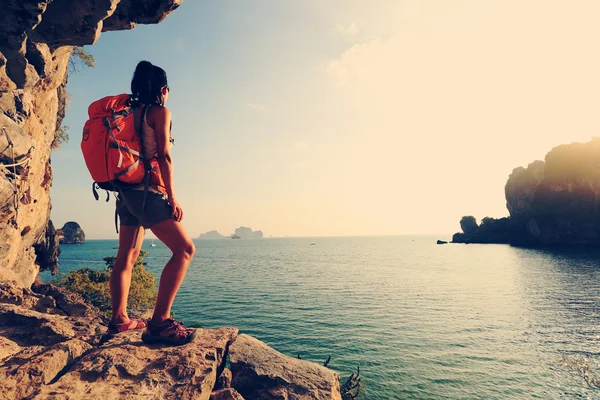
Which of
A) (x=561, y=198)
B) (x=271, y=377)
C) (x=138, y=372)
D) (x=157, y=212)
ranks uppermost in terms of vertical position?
(x=561, y=198)

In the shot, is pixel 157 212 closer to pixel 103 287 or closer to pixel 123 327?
pixel 123 327

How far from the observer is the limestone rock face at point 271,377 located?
5039mm

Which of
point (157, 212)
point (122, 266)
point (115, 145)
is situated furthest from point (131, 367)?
point (115, 145)

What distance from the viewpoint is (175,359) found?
12.6 ft

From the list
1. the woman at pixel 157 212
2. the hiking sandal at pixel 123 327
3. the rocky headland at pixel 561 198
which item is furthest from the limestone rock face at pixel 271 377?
the rocky headland at pixel 561 198

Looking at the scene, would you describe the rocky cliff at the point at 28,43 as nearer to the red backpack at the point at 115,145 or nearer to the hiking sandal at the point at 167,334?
the red backpack at the point at 115,145

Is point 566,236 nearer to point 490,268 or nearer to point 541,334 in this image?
point 490,268

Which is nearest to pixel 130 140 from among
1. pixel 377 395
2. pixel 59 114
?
pixel 59 114

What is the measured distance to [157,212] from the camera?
3807mm

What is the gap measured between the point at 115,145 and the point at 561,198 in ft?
458

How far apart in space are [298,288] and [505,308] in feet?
91.8

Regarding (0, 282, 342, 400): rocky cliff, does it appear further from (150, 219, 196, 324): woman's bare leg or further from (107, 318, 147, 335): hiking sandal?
(150, 219, 196, 324): woman's bare leg

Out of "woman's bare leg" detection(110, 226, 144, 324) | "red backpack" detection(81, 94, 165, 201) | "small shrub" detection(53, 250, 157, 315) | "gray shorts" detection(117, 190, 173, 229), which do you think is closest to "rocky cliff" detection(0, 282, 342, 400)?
"woman's bare leg" detection(110, 226, 144, 324)

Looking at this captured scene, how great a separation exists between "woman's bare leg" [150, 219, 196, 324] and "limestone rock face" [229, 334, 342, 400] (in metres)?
1.83
